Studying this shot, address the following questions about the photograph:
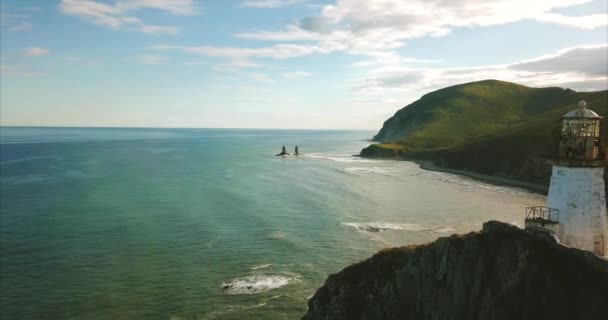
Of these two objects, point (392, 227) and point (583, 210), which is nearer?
point (583, 210)

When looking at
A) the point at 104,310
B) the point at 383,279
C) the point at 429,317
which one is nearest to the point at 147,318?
the point at 104,310

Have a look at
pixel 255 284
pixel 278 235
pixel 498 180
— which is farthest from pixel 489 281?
pixel 498 180

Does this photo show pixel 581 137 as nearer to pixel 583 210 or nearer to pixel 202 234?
pixel 583 210

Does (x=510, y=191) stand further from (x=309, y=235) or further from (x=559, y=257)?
(x=559, y=257)

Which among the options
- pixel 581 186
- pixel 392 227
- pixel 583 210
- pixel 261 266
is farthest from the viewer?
pixel 392 227

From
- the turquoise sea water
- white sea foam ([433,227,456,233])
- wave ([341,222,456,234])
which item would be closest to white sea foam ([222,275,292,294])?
the turquoise sea water

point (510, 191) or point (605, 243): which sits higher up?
point (605, 243)
